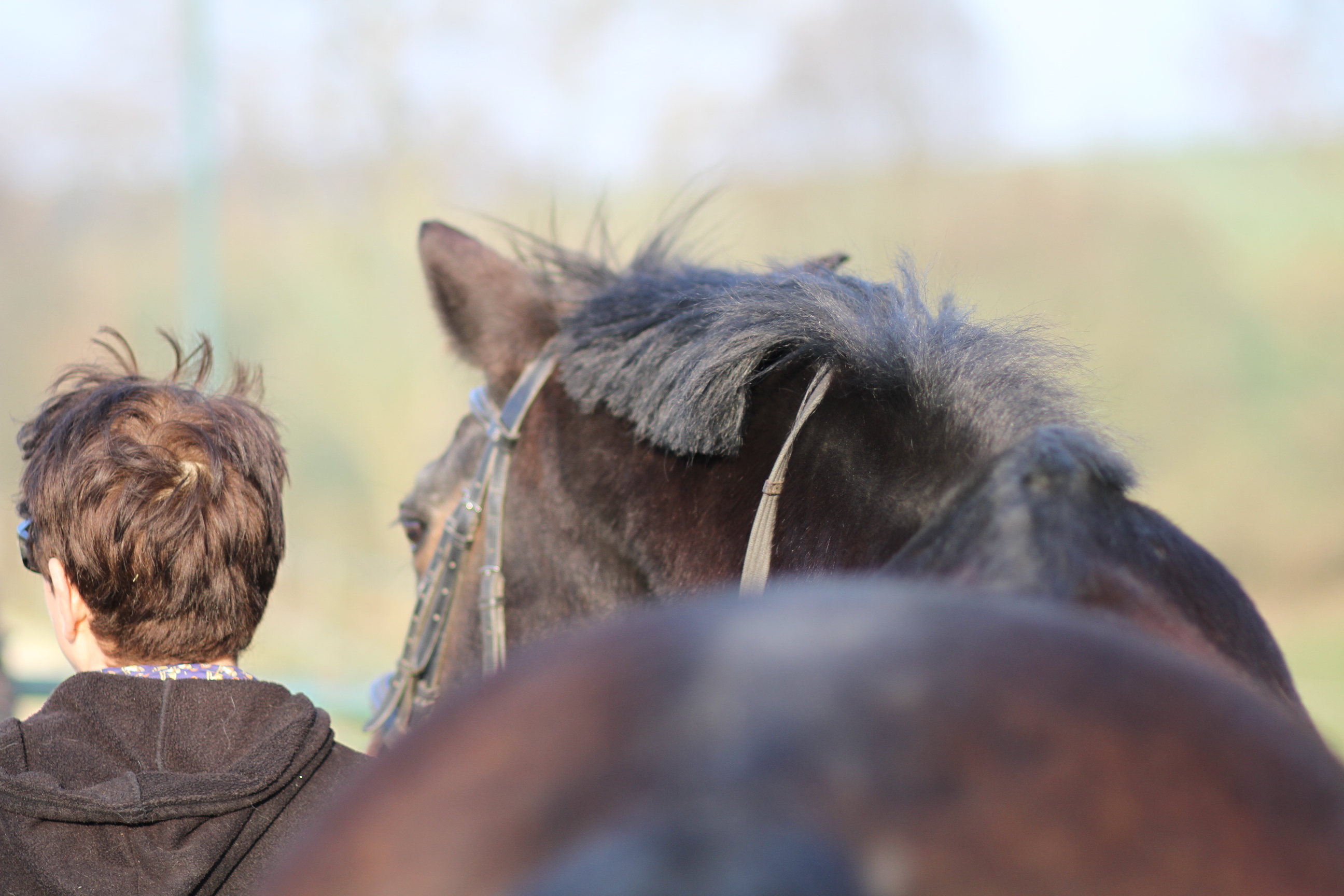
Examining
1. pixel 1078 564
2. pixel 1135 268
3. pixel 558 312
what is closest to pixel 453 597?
pixel 558 312

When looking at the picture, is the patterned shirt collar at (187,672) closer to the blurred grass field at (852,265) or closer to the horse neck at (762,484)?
the horse neck at (762,484)

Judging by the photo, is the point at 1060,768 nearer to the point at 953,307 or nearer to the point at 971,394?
the point at 971,394

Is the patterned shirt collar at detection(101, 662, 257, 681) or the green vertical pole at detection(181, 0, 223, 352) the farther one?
the green vertical pole at detection(181, 0, 223, 352)

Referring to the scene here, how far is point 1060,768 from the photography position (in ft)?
1.90

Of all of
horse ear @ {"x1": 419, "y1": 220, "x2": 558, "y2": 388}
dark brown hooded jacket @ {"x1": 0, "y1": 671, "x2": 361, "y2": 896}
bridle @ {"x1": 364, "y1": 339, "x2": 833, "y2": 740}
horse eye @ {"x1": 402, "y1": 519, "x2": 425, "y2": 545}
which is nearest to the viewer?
dark brown hooded jacket @ {"x1": 0, "y1": 671, "x2": 361, "y2": 896}

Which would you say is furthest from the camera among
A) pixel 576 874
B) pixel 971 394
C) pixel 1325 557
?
pixel 1325 557

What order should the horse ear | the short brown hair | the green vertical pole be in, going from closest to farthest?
the short brown hair
the horse ear
the green vertical pole

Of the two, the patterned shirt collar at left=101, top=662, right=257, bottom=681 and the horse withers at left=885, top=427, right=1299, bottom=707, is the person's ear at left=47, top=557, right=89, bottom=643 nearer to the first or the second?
the patterned shirt collar at left=101, top=662, right=257, bottom=681

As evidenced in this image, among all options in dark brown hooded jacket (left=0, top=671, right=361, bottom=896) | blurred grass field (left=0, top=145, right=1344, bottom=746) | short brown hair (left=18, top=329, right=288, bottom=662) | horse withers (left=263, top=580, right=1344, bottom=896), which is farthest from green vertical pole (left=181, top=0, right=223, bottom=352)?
horse withers (left=263, top=580, right=1344, bottom=896)

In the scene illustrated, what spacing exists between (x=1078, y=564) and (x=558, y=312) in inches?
53.0

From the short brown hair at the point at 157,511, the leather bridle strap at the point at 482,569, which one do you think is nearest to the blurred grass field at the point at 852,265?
the leather bridle strap at the point at 482,569

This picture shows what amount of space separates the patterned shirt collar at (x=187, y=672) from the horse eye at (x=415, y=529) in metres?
0.71

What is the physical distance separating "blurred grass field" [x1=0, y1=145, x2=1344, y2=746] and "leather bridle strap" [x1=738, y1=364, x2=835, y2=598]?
9.75m

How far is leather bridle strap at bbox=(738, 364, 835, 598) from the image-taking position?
4.65 feet
